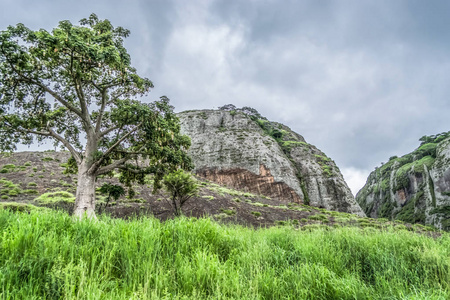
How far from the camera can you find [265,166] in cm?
5438

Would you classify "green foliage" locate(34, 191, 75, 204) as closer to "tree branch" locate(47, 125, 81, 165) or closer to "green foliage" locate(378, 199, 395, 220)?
"tree branch" locate(47, 125, 81, 165)

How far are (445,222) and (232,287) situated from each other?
59.5 m

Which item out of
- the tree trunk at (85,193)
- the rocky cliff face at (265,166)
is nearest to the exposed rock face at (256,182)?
the rocky cliff face at (265,166)

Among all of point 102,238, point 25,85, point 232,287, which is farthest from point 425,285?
point 25,85

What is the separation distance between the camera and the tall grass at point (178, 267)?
8.26 ft

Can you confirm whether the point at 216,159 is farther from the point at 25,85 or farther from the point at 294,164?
the point at 25,85

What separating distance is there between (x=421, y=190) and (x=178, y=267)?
83953mm

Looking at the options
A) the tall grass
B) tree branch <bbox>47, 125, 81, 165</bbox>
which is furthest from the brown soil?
the tall grass

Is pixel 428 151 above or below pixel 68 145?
above

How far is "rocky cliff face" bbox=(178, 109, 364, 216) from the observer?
53062 mm

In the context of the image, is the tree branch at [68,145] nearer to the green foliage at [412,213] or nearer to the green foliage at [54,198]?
the green foliage at [54,198]

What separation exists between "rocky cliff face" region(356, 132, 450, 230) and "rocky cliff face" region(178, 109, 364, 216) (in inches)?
641

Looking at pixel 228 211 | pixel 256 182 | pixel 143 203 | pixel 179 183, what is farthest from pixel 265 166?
pixel 179 183

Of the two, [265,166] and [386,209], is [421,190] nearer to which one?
[386,209]
